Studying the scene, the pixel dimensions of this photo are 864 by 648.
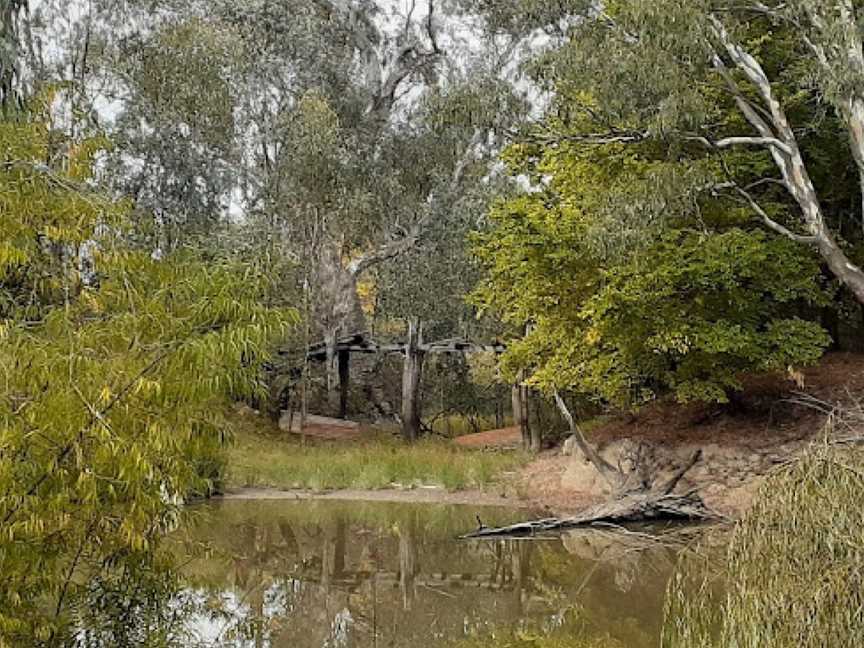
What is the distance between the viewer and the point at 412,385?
23.4m

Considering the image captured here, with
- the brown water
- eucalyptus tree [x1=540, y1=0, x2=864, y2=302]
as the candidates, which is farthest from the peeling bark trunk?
the brown water

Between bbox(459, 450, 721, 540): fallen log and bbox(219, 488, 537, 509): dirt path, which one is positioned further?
bbox(219, 488, 537, 509): dirt path

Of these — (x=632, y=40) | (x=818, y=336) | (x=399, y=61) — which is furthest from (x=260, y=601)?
(x=399, y=61)

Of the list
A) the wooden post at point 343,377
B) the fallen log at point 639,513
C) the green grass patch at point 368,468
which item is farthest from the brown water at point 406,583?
the wooden post at point 343,377

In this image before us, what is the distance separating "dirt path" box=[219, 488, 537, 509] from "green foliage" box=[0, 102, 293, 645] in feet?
31.3

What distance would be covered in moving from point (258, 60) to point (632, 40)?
38.4ft

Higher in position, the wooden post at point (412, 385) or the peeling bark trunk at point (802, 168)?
the peeling bark trunk at point (802, 168)

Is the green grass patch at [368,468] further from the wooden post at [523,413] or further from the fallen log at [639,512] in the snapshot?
the fallen log at [639,512]

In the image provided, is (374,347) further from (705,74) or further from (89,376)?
(89,376)

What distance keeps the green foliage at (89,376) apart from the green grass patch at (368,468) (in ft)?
32.0

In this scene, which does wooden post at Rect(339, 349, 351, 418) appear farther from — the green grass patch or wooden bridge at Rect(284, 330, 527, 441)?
the green grass patch

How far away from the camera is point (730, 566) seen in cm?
436

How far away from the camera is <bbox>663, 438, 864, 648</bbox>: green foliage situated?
12.8ft

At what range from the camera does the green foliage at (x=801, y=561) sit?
3.90 metres
